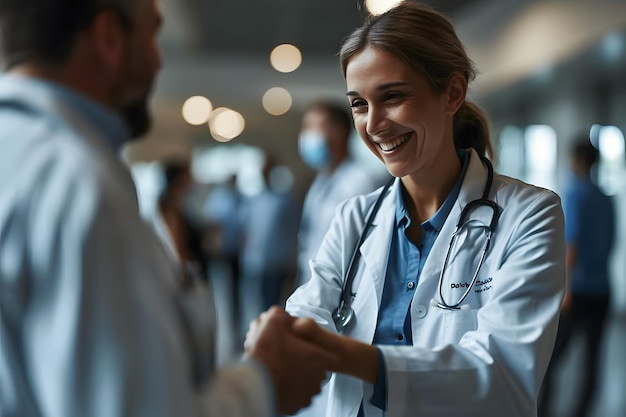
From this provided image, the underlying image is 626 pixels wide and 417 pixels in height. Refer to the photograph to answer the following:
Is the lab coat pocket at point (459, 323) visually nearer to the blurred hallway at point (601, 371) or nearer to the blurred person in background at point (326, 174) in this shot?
the blurred hallway at point (601, 371)

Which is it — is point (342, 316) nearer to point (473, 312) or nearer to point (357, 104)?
point (473, 312)

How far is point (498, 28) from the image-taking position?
747 centimetres

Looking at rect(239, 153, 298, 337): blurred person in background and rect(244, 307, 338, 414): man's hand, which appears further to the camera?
rect(239, 153, 298, 337): blurred person in background

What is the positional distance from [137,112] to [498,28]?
704cm

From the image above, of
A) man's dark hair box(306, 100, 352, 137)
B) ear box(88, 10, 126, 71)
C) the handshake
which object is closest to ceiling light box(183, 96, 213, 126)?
man's dark hair box(306, 100, 352, 137)

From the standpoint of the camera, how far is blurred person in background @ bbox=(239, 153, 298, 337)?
631 cm

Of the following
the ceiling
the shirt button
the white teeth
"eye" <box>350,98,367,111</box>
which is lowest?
the shirt button

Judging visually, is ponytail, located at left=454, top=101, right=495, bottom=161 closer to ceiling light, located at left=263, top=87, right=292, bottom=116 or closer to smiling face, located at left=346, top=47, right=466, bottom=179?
smiling face, located at left=346, top=47, right=466, bottom=179

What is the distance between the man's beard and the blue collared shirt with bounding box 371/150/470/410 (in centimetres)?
59

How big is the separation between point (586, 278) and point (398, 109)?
3.00m

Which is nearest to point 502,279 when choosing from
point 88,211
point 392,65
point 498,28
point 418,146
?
point 418,146

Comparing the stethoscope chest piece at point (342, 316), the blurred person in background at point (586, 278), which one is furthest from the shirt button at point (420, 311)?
the blurred person in background at point (586, 278)

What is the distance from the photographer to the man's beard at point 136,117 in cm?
94

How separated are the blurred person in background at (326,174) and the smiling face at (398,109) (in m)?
2.03
